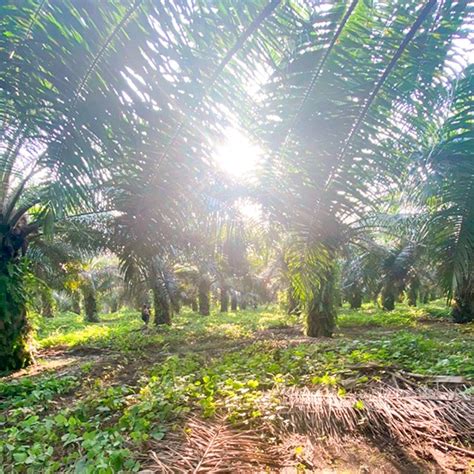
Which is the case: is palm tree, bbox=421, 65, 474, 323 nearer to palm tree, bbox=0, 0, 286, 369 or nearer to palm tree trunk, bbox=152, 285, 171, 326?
palm tree, bbox=0, 0, 286, 369

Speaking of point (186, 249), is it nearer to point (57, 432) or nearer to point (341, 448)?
point (57, 432)

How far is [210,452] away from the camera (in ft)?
6.90

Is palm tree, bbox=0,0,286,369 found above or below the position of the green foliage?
above

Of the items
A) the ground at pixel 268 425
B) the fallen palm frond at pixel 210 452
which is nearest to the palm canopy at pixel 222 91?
the ground at pixel 268 425

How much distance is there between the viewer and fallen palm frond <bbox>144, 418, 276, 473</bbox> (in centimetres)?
197

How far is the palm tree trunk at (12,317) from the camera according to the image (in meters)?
5.91

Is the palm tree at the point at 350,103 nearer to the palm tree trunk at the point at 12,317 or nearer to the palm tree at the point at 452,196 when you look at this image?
the palm tree at the point at 452,196

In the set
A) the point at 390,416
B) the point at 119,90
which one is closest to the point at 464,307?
the point at 390,416

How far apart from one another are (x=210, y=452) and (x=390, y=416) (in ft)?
4.04

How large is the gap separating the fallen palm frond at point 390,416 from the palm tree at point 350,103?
1.61 metres

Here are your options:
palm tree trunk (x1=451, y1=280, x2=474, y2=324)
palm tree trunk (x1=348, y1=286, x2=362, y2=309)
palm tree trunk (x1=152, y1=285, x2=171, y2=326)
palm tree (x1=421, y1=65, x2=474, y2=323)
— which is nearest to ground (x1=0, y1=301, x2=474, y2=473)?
palm tree (x1=421, y1=65, x2=474, y2=323)

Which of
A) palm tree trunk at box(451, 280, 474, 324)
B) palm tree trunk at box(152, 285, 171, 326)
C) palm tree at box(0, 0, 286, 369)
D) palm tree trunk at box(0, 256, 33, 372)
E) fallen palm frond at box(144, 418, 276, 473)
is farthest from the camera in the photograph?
palm tree trunk at box(152, 285, 171, 326)

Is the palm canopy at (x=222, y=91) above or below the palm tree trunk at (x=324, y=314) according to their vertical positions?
→ above

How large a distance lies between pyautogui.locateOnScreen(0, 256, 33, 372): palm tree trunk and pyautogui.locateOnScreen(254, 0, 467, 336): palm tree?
4.78m
